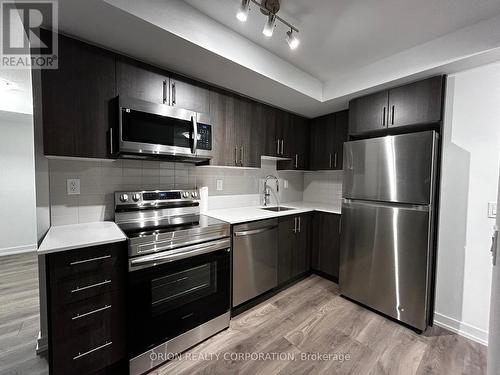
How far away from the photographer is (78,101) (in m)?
1.44

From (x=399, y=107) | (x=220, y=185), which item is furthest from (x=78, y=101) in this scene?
(x=399, y=107)

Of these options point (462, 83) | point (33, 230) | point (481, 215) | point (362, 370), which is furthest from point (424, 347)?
point (33, 230)

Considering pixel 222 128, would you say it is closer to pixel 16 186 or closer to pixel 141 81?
pixel 141 81

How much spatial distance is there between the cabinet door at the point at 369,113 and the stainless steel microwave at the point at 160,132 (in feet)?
5.23

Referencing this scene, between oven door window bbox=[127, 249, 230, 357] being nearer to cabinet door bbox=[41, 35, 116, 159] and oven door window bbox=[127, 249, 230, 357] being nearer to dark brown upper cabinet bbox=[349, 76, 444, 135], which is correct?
cabinet door bbox=[41, 35, 116, 159]

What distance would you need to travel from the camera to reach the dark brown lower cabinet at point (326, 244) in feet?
8.48

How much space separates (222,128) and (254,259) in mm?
1362

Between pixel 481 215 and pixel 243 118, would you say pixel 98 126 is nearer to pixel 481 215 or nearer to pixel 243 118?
pixel 243 118

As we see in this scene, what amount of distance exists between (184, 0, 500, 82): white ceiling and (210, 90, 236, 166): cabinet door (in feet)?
2.00

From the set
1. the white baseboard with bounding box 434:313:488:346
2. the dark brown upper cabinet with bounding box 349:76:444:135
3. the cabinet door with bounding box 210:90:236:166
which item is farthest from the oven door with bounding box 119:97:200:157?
the white baseboard with bounding box 434:313:488:346

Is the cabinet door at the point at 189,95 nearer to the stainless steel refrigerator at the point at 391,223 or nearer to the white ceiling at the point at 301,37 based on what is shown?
the white ceiling at the point at 301,37

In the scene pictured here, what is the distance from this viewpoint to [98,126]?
4.98 feet

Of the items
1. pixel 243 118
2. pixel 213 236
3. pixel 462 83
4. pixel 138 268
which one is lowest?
pixel 138 268

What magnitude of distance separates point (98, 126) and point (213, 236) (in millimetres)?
1174
